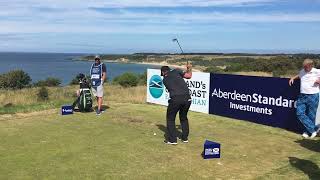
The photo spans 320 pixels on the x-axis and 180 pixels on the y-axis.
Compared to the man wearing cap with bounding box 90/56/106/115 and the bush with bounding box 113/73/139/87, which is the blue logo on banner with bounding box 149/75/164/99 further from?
the bush with bounding box 113/73/139/87

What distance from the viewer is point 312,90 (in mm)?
12469

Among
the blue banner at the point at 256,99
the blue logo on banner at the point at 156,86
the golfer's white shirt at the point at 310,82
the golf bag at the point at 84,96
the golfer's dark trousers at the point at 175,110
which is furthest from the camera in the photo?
the blue logo on banner at the point at 156,86

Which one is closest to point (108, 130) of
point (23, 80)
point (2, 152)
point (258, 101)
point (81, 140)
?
point (81, 140)

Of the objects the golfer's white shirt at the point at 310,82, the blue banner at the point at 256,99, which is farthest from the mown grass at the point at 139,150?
the golfer's white shirt at the point at 310,82

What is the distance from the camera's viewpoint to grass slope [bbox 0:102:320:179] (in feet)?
30.0

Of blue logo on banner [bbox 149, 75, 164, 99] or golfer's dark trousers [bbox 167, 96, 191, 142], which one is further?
blue logo on banner [bbox 149, 75, 164, 99]

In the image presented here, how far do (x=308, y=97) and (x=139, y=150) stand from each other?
4.68 m

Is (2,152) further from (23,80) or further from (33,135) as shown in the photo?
(23,80)

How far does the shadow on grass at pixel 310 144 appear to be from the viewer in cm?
1138

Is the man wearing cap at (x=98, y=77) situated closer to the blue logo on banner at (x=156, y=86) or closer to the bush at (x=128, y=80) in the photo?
the blue logo on banner at (x=156, y=86)

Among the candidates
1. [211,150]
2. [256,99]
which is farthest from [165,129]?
[211,150]

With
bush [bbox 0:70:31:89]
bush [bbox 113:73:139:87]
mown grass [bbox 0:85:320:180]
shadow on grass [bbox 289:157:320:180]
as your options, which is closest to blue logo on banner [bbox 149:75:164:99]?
mown grass [bbox 0:85:320:180]

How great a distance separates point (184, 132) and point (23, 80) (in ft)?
160

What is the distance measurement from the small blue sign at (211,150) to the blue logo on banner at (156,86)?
351 inches
